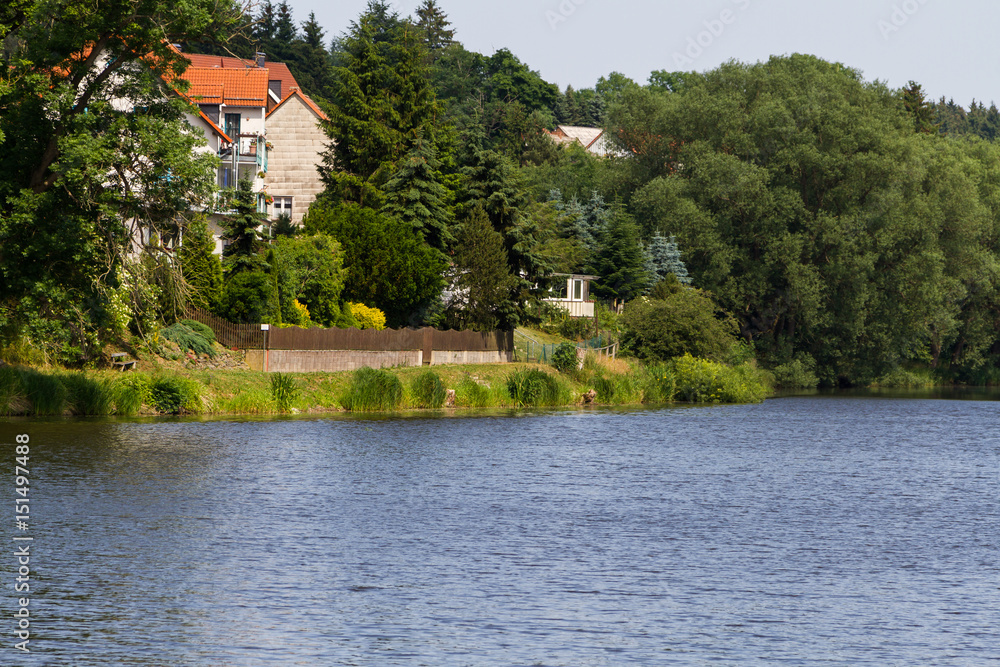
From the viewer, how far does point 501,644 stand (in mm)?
13672

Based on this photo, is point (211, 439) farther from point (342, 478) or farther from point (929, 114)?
point (929, 114)

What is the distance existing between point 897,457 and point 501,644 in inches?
1064

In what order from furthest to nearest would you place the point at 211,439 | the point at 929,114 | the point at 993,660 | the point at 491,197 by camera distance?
the point at 929,114 < the point at 491,197 < the point at 211,439 < the point at 993,660

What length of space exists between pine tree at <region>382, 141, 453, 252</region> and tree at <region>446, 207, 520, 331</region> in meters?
1.33

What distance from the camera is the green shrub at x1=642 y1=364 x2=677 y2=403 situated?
62.9 meters

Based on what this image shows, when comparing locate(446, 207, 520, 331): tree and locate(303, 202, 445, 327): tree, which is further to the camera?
locate(446, 207, 520, 331): tree

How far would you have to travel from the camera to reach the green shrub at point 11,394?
3569 centimetres

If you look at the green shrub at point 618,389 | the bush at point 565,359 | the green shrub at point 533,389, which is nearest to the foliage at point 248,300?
the green shrub at point 533,389

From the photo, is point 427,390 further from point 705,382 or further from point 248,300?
point 705,382

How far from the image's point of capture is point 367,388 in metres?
46.3

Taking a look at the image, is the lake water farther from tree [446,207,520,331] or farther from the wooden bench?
tree [446,207,520,331]

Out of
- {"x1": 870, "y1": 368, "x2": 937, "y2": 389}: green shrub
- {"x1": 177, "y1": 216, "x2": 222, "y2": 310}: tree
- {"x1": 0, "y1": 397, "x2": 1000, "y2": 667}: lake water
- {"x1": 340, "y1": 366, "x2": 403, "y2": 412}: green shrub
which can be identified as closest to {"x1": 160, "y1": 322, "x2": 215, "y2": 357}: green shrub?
{"x1": 177, "y1": 216, "x2": 222, "y2": 310}: tree

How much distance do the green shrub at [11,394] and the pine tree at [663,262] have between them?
167ft

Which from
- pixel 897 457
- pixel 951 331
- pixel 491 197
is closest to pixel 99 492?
pixel 897 457
